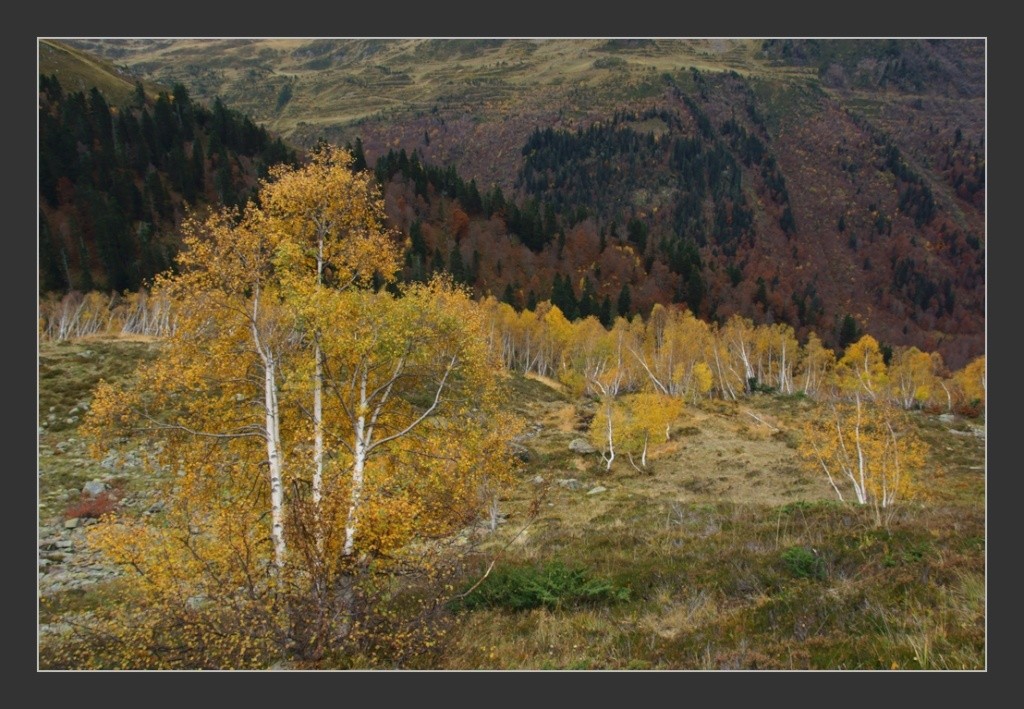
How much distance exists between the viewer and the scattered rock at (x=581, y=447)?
44.2 metres

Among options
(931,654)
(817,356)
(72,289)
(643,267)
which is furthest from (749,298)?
(931,654)

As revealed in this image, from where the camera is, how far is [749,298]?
128 meters

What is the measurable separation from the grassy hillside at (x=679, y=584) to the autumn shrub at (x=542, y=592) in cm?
4

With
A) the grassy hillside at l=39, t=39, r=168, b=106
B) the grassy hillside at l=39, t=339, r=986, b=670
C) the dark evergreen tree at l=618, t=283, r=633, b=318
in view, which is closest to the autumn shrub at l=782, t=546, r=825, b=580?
the grassy hillside at l=39, t=339, r=986, b=670

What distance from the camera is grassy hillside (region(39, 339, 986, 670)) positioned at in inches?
369

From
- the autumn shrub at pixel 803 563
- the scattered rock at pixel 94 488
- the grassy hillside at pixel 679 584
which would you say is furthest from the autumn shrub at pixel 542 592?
the scattered rock at pixel 94 488

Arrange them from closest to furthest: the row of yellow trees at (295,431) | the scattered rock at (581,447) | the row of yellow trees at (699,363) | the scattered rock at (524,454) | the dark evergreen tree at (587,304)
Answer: the row of yellow trees at (295,431) < the scattered rock at (524,454) < the scattered rock at (581,447) < the row of yellow trees at (699,363) < the dark evergreen tree at (587,304)

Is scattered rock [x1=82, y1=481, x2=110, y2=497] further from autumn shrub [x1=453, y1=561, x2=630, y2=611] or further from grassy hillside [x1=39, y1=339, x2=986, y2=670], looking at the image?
autumn shrub [x1=453, y1=561, x2=630, y2=611]

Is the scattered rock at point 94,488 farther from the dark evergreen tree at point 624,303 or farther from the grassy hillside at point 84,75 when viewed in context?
the grassy hillside at point 84,75

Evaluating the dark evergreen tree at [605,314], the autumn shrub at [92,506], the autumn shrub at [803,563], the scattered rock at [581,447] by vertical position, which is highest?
the dark evergreen tree at [605,314]

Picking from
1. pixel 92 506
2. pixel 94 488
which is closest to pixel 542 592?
pixel 92 506

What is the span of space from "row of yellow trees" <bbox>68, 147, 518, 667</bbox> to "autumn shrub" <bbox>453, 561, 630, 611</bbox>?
1.89m

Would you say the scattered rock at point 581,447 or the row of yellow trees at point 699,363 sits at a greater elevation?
the row of yellow trees at point 699,363

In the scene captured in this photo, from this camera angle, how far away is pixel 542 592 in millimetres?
12320
